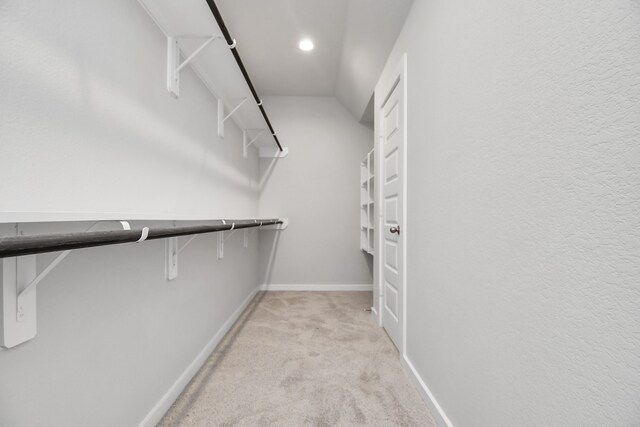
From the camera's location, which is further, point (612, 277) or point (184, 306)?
point (184, 306)

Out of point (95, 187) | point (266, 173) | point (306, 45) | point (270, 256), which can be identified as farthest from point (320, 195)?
point (95, 187)

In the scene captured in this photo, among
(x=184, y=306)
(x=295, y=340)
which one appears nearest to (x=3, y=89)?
(x=184, y=306)

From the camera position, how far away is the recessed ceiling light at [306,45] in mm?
2643

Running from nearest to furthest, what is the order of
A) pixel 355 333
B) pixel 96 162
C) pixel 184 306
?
1. pixel 96 162
2. pixel 184 306
3. pixel 355 333

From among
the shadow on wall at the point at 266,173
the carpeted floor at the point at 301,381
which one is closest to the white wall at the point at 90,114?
the carpeted floor at the point at 301,381

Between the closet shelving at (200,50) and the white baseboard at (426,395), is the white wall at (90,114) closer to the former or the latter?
the closet shelving at (200,50)

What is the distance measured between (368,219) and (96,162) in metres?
2.82

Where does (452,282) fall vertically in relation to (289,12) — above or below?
below

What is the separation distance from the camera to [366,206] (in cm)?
364

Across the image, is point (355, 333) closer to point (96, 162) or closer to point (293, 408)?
point (293, 408)

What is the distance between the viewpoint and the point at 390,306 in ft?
7.31

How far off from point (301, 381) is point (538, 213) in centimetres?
145

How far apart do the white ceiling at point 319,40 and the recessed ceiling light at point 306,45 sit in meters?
0.04

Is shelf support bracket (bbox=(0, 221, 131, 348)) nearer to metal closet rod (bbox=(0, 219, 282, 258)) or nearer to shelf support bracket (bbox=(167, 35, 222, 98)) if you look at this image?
metal closet rod (bbox=(0, 219, 282, 258))
